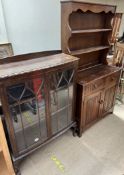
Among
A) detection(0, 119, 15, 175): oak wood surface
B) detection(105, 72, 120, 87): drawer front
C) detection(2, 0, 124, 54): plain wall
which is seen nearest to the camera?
detection(0, 119, 15, 175): oak wood surface

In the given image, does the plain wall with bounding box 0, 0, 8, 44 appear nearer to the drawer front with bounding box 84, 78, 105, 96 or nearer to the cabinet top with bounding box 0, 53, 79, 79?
the cabinet top with bounding box 0, 53, 79, 79

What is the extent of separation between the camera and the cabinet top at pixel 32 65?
1171 mm

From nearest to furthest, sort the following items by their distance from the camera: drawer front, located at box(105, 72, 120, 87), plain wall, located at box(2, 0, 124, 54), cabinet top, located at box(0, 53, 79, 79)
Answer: cabinet top, located at box(0, 53, 79, 79) → plain wall, located at box(2, 0, 124, 54) → drawer front, located at box(105, 72, 120, 87)

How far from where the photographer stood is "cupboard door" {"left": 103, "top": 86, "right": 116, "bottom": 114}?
214 centimetres

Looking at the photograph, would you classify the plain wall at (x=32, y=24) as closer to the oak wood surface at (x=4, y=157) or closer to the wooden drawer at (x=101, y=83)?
the wooden drawer at (x=101, y=83)

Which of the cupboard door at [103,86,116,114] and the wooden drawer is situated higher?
the wooden drawer

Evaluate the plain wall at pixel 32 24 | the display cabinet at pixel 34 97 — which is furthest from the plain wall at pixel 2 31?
the display cabinet at pixel 34 97

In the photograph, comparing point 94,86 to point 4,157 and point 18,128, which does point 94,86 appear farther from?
point 4,157

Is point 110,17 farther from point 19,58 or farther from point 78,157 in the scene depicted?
point 78,157

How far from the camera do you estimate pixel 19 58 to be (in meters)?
1.42

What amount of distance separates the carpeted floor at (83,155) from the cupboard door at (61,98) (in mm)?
323

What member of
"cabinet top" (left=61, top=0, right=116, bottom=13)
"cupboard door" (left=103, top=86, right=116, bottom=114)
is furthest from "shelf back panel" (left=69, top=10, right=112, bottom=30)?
"cupboard door" (left=103, top=86, right=116, bottom=114)

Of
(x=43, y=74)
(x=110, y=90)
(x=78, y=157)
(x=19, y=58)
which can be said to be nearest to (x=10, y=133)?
(x=43, y=74)

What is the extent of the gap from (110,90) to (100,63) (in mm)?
544
